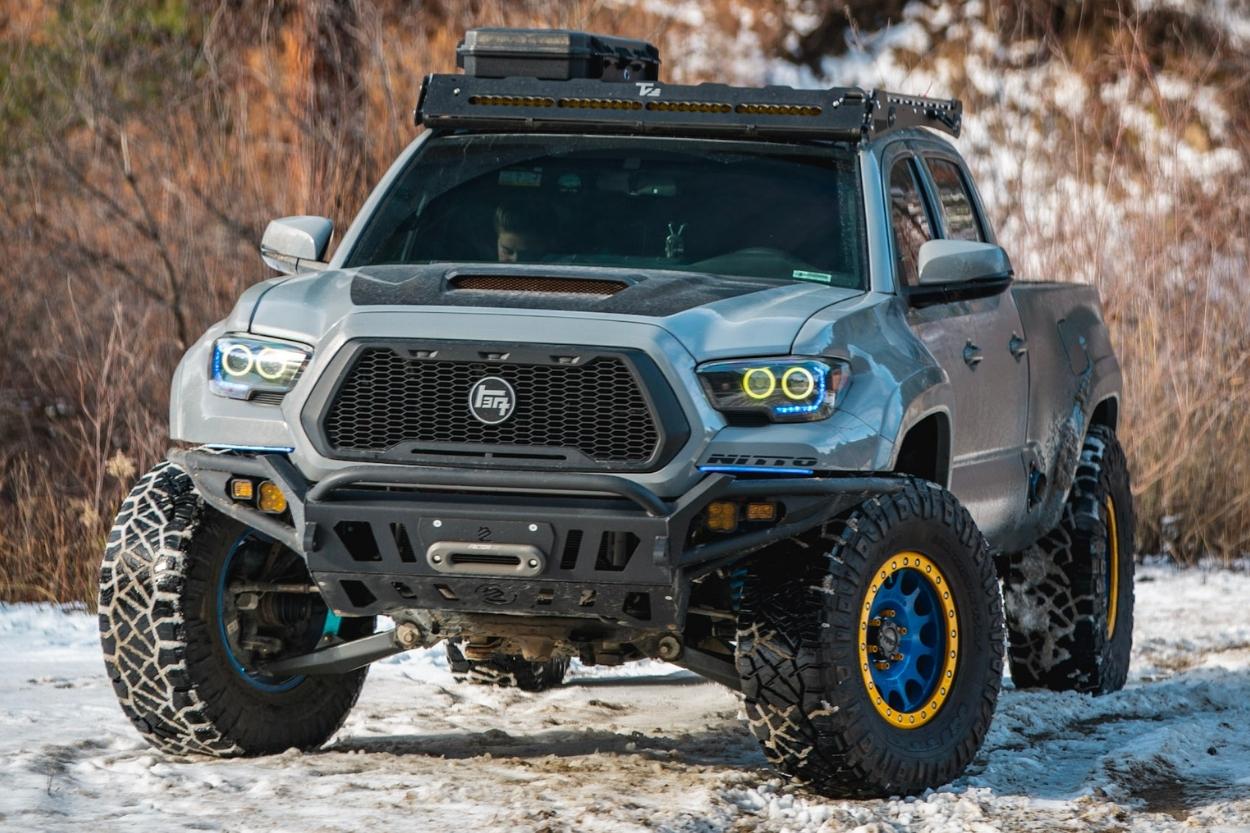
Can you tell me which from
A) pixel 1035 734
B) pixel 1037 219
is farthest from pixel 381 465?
pixel 1037 219

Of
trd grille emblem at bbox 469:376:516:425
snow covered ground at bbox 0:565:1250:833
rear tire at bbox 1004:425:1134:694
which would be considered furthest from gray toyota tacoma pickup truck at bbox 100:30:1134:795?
rear tire at bbox 1004:425:1134:694

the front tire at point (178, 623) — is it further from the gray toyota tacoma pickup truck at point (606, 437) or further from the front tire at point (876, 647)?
the front tire at point (876, 647)

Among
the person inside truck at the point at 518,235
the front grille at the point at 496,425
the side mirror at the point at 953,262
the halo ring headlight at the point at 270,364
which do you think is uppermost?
the person inside truck at the point at 518,235

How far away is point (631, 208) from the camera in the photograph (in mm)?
6691

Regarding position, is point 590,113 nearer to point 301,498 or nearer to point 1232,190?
point 301,498

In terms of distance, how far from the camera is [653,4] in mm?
17406

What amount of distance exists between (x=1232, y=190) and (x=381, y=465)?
10.9 m

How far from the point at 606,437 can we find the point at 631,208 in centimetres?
135

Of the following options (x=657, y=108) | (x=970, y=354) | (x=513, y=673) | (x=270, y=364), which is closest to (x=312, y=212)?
(x=513, y=673)

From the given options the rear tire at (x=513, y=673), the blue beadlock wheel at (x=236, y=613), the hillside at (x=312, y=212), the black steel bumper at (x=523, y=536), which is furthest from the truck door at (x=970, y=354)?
the hillside at (x=312, y=212)

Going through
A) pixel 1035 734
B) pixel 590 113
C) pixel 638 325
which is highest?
pixel 590 113

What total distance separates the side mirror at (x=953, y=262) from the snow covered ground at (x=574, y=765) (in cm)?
144

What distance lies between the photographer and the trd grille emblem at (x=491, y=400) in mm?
5562

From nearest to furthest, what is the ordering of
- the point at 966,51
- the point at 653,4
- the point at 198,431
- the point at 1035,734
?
the point at 198,431
the point at 1035,734
the point at 653,4
the point at 966,51
